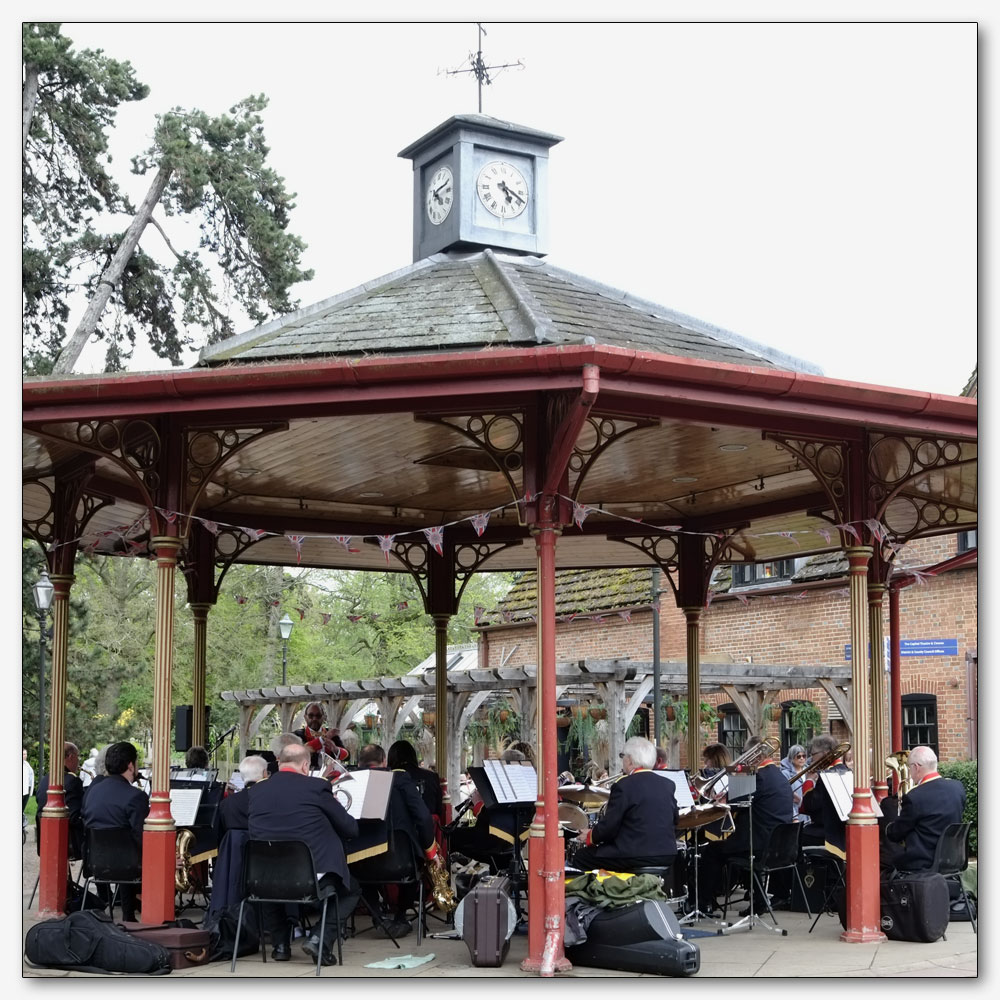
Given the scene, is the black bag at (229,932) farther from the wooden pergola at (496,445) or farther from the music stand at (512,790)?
the music stand at (512,790)

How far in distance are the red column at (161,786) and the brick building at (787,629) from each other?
286 inches

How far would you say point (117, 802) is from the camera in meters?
10.2

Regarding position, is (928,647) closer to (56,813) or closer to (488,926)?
(488,926)

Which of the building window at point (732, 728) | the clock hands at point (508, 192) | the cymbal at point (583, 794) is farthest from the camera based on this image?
the building window at point (732, 728)

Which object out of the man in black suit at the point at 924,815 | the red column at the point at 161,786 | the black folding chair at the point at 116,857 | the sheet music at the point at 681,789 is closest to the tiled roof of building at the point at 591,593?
the sheet music at the point at 681,789

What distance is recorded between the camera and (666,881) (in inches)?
419

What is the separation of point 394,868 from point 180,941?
63.5 inches

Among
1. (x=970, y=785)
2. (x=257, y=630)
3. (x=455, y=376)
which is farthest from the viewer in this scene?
(x=257, y=630)

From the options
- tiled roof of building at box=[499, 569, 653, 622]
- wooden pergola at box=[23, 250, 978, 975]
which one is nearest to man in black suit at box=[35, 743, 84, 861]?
wooden pergola at box=[23, 250, 978, 975]

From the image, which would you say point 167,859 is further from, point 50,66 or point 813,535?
point 50,66

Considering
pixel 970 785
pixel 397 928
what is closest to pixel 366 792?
pixel 397 928

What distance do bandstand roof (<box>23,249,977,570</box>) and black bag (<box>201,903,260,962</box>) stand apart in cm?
280

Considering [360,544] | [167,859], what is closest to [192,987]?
[167,859]

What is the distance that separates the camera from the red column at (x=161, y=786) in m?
9.44
